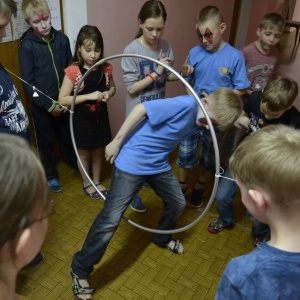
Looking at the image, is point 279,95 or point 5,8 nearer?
point 5,8

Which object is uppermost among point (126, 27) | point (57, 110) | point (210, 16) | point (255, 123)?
point (210, 16)

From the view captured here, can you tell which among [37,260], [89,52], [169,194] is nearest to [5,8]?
[89,52]

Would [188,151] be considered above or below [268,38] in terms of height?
below

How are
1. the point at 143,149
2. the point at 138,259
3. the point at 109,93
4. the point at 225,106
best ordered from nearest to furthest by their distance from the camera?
the point at 225,106, the point at 143,149, the point at 138,259, the point at 109,93

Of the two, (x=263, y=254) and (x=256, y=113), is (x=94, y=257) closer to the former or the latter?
(x=263, y=254)

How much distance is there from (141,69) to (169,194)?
3.17 feet

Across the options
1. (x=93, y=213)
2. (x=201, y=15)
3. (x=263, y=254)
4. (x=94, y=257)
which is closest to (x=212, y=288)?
(x=94, y=257)

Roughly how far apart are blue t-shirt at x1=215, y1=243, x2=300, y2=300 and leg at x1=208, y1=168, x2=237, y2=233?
4.27ft

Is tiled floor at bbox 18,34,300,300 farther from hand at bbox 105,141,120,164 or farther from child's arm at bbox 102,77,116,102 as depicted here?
child's arm at bbox 102,77,116,102

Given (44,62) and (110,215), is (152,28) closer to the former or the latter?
(44,62)

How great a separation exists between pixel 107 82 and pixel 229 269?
188cm

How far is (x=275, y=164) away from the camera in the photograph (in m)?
0.94

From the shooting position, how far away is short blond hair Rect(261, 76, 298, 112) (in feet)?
6.35

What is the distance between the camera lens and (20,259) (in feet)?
2.39
